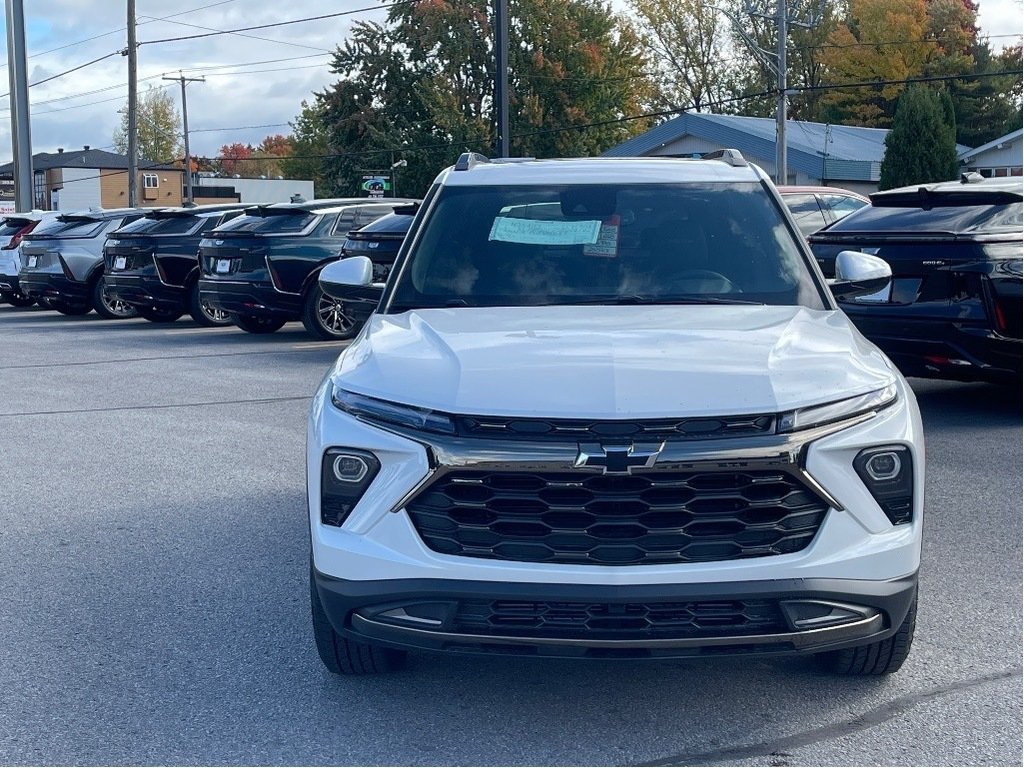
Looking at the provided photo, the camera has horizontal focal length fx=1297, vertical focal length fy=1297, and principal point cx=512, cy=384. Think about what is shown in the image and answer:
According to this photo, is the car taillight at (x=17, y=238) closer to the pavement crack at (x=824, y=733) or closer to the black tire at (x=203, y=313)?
the black tire at (x=203, y=313)

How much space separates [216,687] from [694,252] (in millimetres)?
2430

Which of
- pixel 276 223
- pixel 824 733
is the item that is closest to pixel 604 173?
pixel 824 733

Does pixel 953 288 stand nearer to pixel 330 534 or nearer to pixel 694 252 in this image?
pixel 694 252

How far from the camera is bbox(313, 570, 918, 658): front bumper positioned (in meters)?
3.52

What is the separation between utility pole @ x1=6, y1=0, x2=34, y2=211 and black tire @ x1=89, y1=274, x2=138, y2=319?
16.8m

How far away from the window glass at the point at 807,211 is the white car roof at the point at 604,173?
907cm

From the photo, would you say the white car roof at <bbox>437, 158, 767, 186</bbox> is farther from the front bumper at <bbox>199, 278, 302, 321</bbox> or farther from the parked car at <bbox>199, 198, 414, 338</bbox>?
the front bumper at <bbox>199, 278, 302, 321</bbox>

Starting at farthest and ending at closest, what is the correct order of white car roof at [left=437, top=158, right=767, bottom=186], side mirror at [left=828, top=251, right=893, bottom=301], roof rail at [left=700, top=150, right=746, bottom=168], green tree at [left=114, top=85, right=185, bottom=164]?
green tree at [left=114, top=85, right=185, bottom=164]
roof rail at [left=700, top=150, right=746, bottom=168]
white car roof at [left=437, top=158, right=767, bottom=186]
side mirror at [left=828, top=251, right=893, bottom=301]

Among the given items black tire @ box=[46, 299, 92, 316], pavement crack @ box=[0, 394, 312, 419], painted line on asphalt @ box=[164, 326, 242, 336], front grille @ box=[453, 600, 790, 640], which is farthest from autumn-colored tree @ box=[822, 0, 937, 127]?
front grille @ box=[453, 600, 790, 640]

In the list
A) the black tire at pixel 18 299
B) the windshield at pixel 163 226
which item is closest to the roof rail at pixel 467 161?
the windshield at pixel 163 226

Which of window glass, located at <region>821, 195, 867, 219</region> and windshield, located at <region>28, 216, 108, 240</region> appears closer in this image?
window glass, located at <region>821, 195, 867, 219</region>

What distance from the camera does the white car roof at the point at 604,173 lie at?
547cm

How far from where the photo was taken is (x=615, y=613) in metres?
3.55

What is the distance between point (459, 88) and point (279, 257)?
1795 inches
